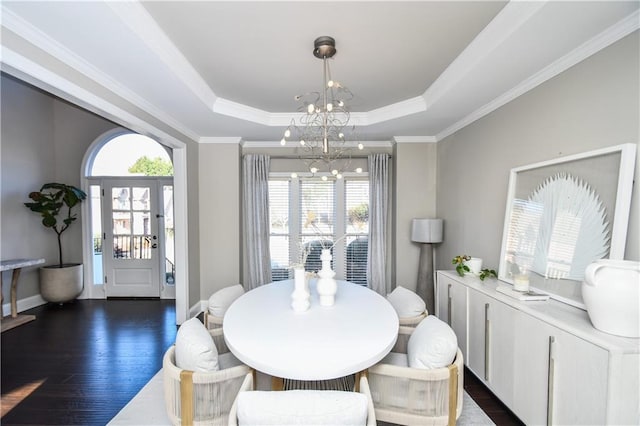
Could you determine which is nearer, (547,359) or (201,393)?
(201,393)

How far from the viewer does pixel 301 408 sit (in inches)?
41.5

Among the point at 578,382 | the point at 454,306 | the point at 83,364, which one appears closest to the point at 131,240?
the point at 83,364

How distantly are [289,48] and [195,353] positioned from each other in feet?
7.13

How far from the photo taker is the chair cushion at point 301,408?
3.43ft

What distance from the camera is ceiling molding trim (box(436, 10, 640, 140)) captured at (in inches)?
63.5

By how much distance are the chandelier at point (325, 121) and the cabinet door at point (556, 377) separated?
4.99 ft

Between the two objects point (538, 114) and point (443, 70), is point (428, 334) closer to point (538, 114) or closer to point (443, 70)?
point (538, 114)

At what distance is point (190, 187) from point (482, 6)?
361 centimetres

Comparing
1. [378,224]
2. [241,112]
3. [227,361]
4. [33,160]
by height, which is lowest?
[227,361]

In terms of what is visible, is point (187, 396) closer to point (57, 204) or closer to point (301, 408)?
point (301, 408)

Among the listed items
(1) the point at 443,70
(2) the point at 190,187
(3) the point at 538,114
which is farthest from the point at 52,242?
(3) the point at 538,114

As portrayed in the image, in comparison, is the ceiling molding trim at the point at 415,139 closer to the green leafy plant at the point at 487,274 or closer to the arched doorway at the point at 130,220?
the green leafy plant at the point at 487,274

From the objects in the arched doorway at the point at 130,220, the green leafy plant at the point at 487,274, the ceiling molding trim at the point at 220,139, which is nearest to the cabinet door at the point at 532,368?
the green leafy plant at the point at 487,274

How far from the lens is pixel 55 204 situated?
13.7ft
